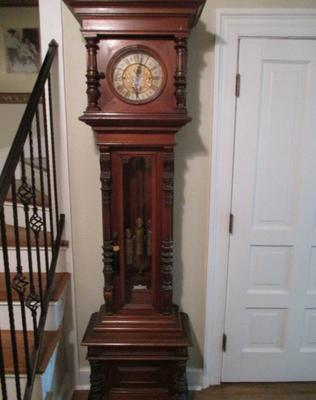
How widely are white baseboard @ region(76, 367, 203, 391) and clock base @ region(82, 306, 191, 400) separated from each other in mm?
294

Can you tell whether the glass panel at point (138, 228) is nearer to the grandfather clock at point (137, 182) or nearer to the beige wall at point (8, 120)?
the grandfather clock at point (137, 182)

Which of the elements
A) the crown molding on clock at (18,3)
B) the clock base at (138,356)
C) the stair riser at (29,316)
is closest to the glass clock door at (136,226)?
the clock base at (138,356)

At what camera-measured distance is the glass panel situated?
4.79 ft

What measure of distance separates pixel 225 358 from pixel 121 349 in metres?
0.72

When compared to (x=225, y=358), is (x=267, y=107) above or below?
above

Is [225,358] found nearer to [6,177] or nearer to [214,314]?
[214,314]

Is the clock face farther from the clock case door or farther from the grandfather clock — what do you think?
the clock case door

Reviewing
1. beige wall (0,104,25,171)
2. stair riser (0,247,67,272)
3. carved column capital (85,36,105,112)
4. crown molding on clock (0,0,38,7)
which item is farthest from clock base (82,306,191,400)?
crown molding on clock (0,0,38,7)

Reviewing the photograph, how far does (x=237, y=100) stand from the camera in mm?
1558

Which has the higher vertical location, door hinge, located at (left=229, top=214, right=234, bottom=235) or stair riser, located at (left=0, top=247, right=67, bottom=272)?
door hinge, located at (left=229, top=214, right=234, bottom=235)

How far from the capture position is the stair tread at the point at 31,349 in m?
1.32

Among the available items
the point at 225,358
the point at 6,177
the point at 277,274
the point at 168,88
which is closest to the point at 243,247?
the point at 277,274

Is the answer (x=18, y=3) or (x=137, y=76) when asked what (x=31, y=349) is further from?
(x=18, y=3)

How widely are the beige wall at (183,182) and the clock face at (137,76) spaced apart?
29 centimetres
